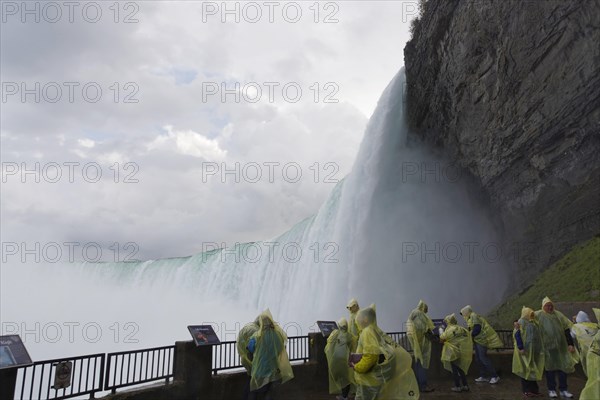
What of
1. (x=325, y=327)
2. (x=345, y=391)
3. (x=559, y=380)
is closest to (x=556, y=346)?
(x=559, y=380)

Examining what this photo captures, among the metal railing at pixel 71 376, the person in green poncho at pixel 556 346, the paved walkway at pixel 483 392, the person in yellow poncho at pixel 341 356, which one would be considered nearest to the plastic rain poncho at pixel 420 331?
the paved walkway at pixel 483 392

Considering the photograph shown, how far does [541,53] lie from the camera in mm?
21328

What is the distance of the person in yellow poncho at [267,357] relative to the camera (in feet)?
22.9

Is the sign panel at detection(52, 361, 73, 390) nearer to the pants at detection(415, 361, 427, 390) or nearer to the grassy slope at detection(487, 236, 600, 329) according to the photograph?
the pants at detection(415, 361, 427, 390)

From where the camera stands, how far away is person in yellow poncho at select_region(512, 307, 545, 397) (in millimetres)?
8570

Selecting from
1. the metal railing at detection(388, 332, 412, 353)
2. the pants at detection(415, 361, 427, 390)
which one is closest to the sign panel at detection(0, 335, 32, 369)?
the pants at detection(415, 361, 427, 390)

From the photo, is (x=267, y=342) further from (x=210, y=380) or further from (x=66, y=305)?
(x=66, y=305)

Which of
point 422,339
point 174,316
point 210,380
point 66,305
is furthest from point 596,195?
point 66,305

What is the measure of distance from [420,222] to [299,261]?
362 inches

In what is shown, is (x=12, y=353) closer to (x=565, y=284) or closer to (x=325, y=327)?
(x=325, y=327)

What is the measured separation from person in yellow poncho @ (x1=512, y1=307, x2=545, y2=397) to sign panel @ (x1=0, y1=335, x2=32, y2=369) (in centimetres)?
786

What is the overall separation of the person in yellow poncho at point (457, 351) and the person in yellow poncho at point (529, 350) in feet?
2.98

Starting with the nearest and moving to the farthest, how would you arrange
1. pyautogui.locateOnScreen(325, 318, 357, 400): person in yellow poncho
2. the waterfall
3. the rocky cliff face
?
pyautogui.locateOnScreen(325, 318, 357, 400): person in yellow poncho
the rocky cliff face
the waterfall

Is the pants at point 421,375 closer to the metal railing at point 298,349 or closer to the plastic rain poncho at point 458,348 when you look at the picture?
the plastic rain poncho at point 458,348
